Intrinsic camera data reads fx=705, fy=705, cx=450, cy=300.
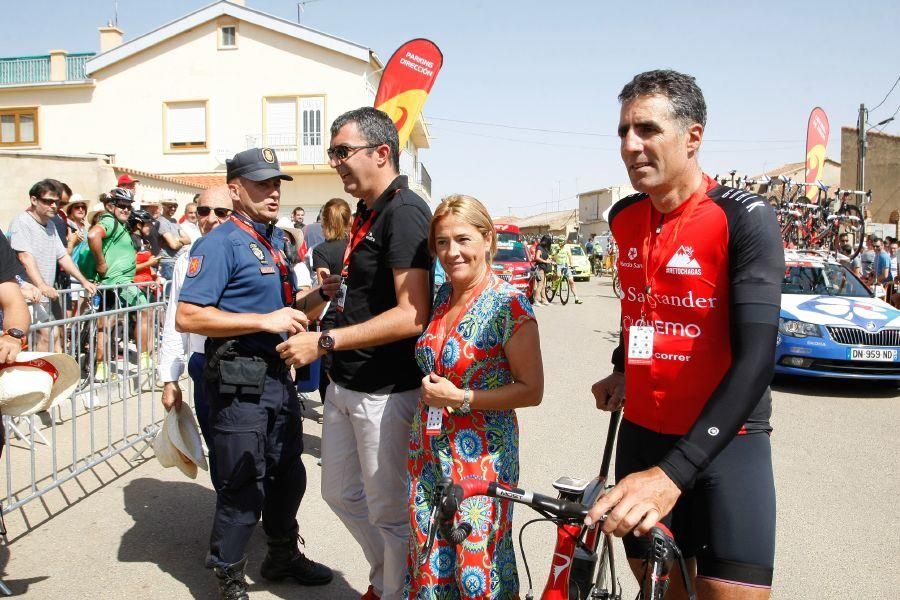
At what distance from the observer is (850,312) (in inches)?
343

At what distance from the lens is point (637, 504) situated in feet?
5.48

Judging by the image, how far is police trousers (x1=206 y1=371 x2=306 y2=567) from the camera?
3418mm

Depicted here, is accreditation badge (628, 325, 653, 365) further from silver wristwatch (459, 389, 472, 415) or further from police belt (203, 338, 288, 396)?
police belt (203, 338, 288, 396)

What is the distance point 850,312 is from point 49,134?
31945 millimetres

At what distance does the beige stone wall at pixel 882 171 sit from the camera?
40.6m

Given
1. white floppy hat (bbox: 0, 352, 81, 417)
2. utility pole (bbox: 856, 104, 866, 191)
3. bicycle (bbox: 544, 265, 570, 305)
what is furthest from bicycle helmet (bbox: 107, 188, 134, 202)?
utility pole (bbox: 856, 104, 866, 191)

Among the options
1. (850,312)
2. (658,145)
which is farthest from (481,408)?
(850,312)

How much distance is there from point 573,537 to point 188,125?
3106 cm

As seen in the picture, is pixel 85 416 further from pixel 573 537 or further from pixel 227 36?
pixel 227 36

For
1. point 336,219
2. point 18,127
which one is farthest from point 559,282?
point 18,127

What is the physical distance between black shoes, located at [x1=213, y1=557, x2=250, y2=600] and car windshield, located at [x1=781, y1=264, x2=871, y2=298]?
8.23 metres

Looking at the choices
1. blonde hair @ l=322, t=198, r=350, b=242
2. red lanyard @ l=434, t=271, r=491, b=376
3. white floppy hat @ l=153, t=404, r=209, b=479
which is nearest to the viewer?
red lanyard @ l=434, t=271, r=491, b=376

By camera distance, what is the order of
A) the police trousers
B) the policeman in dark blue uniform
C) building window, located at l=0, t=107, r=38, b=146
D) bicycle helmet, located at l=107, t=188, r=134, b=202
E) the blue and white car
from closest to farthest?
the policeman in dark blue uniform, the police trousers, the blue and white car, bicycle helmet, located at l=107, t=188, r=134, b=202, building window, located at l=0, t=107, r=38, b=146

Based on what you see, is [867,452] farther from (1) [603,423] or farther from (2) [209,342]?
(2) [209,342]
